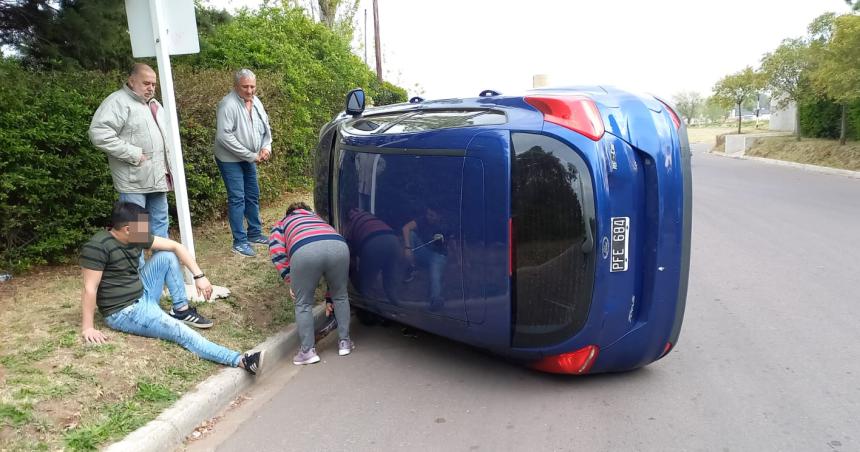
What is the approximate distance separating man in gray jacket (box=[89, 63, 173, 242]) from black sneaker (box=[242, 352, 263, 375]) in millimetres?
1457

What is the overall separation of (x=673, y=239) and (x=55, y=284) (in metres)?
5.07

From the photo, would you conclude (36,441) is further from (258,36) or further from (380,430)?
(258,36)

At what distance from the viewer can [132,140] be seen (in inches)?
188

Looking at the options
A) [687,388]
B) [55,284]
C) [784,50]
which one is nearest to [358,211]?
[687,388]

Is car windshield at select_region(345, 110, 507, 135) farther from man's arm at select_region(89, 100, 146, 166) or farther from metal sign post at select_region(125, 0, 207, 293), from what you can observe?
man's arm at select_region(89, 100, 146, 166)

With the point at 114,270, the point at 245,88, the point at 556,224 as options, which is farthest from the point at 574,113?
the point at 245,88

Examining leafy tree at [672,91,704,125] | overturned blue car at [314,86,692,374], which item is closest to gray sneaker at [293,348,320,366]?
overturned blue car at [314,86,692,374]

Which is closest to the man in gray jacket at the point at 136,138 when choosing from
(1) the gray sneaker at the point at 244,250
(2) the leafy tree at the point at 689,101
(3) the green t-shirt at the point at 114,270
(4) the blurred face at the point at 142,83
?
(4) the blurred face at the point at 142,83

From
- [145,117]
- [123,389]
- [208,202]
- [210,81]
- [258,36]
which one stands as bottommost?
[123,389]

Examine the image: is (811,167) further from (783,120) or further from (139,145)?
(783,120)

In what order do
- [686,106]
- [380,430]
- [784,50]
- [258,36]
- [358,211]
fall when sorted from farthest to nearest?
[686,106] → [784,50] → [258,36] → [358,211] → [380,430]

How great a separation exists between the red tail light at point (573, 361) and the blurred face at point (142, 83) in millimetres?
3658

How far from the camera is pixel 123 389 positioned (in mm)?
3514

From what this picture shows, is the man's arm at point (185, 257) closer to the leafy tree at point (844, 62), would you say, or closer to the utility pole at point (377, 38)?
the leafy tree at point (844, 62)
